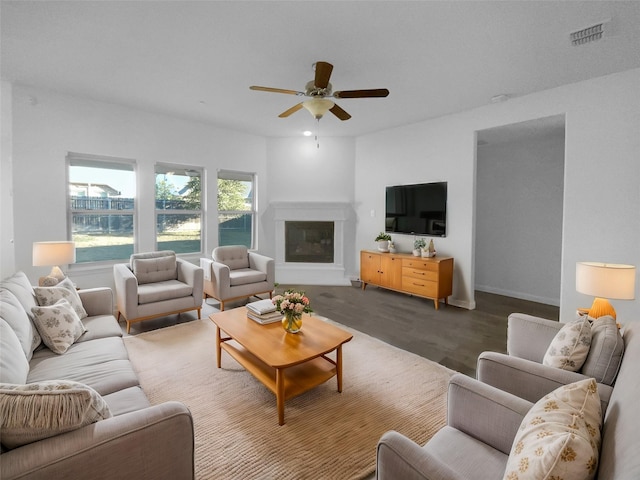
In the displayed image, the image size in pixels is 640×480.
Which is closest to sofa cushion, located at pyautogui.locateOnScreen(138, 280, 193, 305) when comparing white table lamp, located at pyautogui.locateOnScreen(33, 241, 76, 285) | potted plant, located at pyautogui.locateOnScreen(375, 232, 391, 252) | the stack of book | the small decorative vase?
white table lamp, located at pyautogui.locateOnScreen(33, 241, 76, 285)

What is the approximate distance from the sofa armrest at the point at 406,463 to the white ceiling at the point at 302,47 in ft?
8.74

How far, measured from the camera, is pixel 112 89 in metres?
3.80

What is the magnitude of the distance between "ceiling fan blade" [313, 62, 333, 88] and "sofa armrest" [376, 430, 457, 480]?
2.53 m

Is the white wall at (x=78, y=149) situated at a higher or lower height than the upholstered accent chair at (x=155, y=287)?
higher

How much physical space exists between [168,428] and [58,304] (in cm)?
180

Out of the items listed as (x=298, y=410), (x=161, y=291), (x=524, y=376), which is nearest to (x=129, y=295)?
(x=161, y=291)

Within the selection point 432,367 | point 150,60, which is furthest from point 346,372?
point 150,60

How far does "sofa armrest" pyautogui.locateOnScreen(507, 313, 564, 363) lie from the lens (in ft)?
6.53

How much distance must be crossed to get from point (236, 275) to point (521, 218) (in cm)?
474

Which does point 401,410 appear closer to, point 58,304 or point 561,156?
point 58,304

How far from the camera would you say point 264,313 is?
9.03ft

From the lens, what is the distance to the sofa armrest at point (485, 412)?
124 cm

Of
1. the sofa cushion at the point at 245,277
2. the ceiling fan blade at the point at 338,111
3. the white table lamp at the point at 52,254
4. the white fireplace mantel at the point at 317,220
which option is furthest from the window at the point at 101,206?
the ceiling fan blade at the point at 338,111

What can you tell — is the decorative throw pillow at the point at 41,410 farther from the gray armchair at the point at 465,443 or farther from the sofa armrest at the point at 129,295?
the sofa armrest at the point at 129,295
